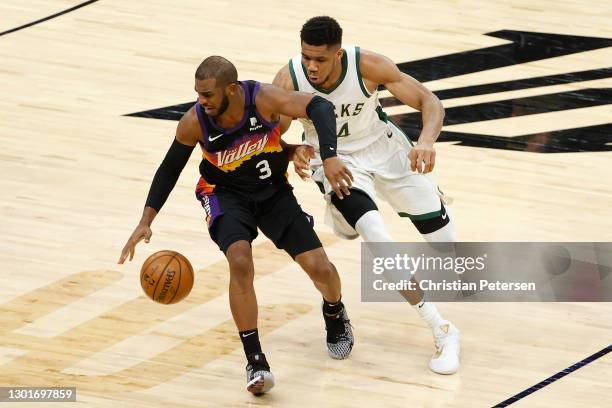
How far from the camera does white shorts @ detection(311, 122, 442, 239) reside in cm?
714

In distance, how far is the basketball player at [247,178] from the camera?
6398 mm

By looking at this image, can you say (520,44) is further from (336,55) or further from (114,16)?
(336,55)

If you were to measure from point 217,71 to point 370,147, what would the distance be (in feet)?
4.08

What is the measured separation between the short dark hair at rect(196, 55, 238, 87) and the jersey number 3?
497 millimetres

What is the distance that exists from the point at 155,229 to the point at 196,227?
0.28 meters

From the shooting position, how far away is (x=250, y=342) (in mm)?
6484

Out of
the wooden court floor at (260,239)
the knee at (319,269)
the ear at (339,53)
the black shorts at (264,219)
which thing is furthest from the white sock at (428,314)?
the ear at (339,53)

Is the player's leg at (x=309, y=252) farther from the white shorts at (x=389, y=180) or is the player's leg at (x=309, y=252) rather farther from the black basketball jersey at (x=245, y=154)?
the white shorts at (x=389, y=180)

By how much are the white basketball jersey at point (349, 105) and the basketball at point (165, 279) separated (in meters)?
1.03

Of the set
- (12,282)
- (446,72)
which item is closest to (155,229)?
(12,282)

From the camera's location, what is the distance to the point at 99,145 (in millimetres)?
10133

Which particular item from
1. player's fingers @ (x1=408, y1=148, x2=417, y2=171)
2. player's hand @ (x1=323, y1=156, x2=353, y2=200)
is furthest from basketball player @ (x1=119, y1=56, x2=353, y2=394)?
player's fingers @ (x1=408, y1=148, x2=417, y2=171)

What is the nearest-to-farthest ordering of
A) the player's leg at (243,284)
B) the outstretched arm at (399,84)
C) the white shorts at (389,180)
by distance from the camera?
1. the player's leg at (243,284)
2. the outstretched arm at (399,84)
3. the white shorts at (389,180)

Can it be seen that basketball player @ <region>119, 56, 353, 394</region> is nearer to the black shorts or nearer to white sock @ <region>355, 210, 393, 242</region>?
the black shorts
